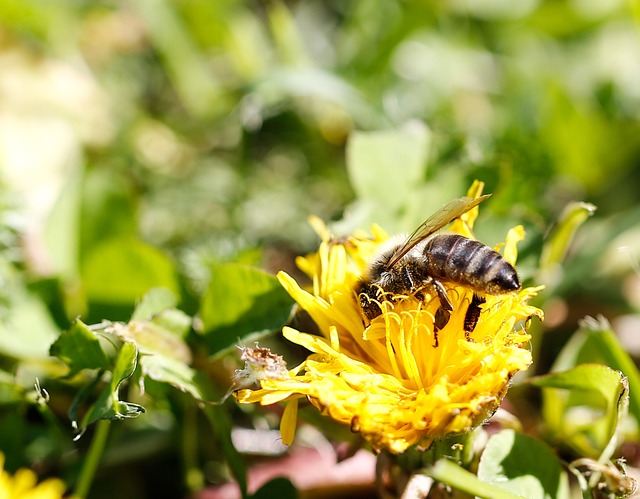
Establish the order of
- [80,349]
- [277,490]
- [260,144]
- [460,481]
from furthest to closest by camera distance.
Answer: [260,144] → [277,490] → [80,349] → [460,481]

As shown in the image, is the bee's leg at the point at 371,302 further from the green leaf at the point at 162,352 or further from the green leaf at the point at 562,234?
the green leaf at the point at 562,234

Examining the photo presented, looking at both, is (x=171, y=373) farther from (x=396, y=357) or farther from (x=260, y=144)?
(x=260, y=144)

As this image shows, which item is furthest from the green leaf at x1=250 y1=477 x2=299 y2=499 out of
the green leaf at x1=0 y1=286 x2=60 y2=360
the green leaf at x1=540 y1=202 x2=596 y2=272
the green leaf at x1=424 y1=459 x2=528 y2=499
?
the green leaf at x1=540 y1=202 x2=596 y2=272

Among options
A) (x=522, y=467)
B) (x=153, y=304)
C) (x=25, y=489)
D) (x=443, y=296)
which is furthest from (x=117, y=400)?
(x=522, y=467)

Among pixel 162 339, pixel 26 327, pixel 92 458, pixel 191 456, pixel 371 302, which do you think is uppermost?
pixel 371 302

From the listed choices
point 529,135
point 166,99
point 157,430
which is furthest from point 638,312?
point 166,99

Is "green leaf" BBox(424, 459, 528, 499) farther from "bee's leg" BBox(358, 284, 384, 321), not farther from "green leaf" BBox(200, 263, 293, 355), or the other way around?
"green leaf" BBox(200, 263, 293, 355)

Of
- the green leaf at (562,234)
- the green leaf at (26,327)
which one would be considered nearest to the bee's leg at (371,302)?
the green leaf at (562,234)
